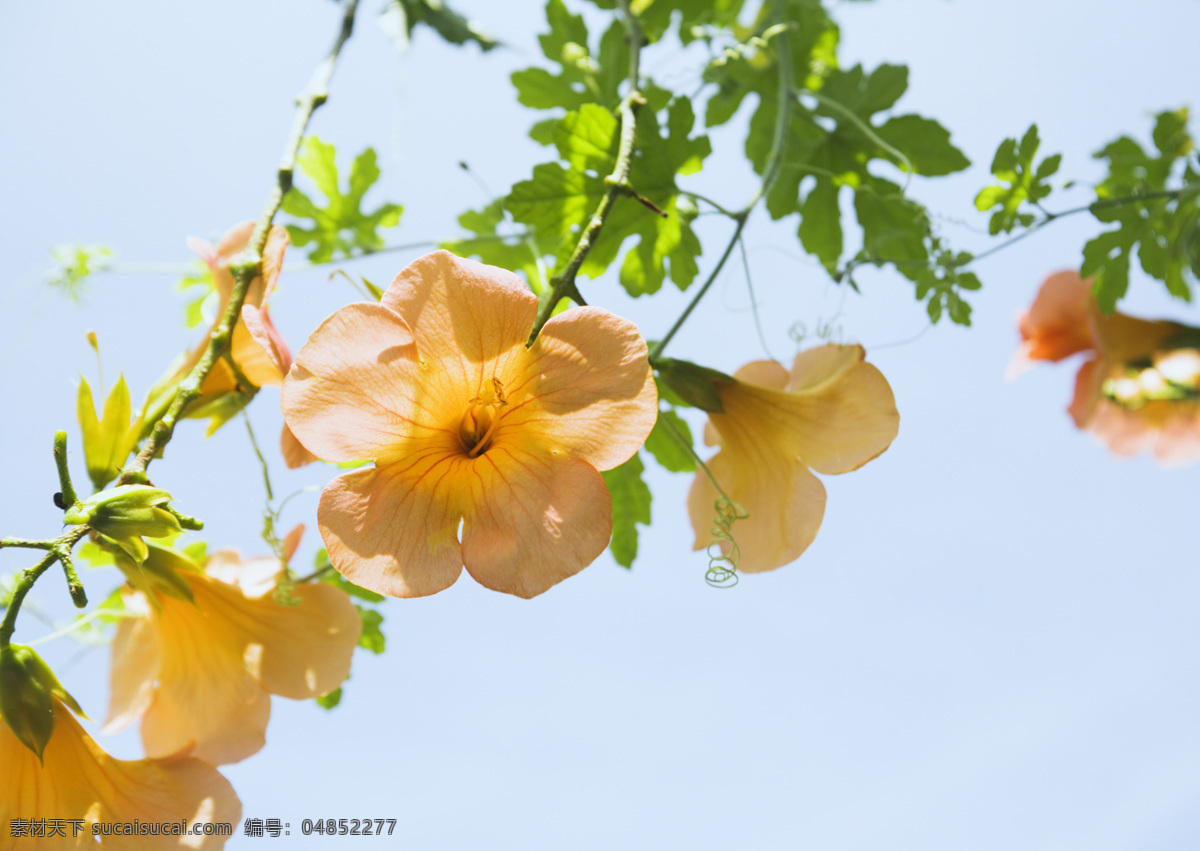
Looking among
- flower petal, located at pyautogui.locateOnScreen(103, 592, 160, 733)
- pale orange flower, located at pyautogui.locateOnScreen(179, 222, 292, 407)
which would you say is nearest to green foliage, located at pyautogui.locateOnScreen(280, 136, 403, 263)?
pale orange flower, located at pyautogui.locateOnScreen(179, 222, 292, 407)

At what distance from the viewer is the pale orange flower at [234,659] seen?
958 millimetres

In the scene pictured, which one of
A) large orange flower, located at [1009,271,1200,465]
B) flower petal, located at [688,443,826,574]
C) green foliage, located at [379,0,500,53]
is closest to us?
flower petal, located at [688,443,826,574]

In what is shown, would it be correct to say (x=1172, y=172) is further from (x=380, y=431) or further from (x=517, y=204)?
(x=380, y=431)

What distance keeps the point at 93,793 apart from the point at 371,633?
0.48 meters

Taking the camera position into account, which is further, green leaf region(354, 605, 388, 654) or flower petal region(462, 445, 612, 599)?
green leaf region(354, 605, 388, 654)

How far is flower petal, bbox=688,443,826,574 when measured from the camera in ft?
3.10

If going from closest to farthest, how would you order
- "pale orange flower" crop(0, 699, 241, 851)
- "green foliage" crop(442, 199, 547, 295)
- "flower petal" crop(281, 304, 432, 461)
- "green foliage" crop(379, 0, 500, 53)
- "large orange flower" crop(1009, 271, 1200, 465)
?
"flower petal" crop(281, 304, 432, 461) < "pale orange flower" crop(0, 699, 241, 851) < "green foliage" crop(442, 199, 547, 295) < "green foliage" crop(379, 0, 500, 53) < "large orange flower" crop(1009, 271, 1200, 465)

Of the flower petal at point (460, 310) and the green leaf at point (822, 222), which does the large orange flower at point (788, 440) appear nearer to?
the flower petal at point (460, 310)

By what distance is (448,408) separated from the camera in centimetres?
78

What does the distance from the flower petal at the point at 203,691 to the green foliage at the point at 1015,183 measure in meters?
1.25

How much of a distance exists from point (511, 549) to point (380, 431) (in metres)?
0.17

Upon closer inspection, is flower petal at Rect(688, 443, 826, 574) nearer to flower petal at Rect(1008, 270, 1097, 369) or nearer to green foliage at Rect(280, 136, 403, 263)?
green foliage at Rect(280, 136, 403, 263)

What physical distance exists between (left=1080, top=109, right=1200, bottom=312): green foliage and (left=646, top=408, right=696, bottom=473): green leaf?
0.82 m

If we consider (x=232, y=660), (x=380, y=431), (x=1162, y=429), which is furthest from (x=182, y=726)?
(x=1162, y=429)
